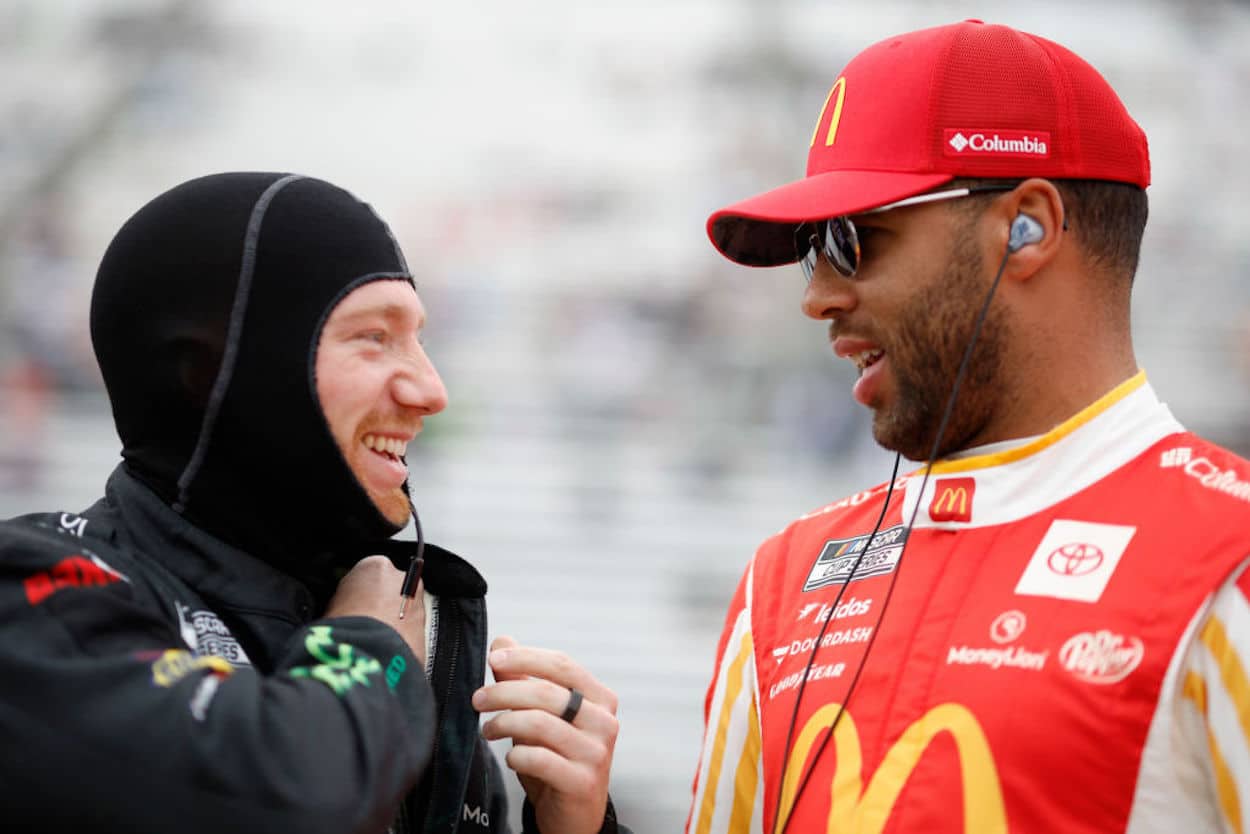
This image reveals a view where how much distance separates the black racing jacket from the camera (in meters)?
1.31

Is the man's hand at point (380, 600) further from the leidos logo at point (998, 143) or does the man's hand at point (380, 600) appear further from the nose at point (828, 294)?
the leidos logo at point (998, 143)

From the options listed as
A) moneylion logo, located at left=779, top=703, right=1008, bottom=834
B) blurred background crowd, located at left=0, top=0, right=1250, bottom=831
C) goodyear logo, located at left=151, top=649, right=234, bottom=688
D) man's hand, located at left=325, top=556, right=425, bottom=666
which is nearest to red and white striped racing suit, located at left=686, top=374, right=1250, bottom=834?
moneylion logo, located at left=779, top=703, right=1008, bottom=834

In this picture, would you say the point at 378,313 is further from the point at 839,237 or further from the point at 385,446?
the point at 839,237

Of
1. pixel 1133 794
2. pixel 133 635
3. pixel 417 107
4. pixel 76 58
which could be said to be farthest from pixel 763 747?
pixel 76 58

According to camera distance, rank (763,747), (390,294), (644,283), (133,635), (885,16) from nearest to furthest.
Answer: (133,635)
(390,294)
(763,747)
(644,283)
(885,16)

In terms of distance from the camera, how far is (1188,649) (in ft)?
5.16

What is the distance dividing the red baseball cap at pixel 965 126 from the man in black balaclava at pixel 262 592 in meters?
0.63

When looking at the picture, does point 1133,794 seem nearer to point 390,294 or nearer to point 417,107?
point 390,294

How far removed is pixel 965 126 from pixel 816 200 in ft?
0.74

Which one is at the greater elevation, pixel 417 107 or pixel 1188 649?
pixel 417 107

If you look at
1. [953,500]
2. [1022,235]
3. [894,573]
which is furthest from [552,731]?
[1022,235]

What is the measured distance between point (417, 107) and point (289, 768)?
6.83 m

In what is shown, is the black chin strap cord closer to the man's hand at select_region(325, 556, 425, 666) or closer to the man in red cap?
the man's hand at select_region(325, 556, 425, 666)

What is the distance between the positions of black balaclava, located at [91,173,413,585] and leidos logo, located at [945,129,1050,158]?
0.83 m
